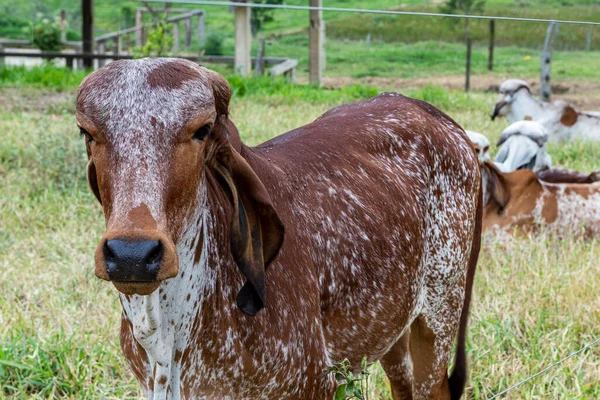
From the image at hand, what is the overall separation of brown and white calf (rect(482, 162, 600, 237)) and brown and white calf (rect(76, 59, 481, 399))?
261 cm

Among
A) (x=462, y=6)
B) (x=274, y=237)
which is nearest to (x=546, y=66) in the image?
(x=462, y=6)

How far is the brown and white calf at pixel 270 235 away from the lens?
211 cm

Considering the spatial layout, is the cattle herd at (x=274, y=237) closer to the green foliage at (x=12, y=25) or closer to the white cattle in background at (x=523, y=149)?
the white cattle in background at (x=523, y=149)

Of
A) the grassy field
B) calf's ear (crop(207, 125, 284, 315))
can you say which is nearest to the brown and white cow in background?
the grassy field

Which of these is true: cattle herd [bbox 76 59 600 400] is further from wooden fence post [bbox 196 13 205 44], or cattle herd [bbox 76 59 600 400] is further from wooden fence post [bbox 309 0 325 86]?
wooden fence post [bbox 196 13 205 44]

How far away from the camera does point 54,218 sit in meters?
6.34

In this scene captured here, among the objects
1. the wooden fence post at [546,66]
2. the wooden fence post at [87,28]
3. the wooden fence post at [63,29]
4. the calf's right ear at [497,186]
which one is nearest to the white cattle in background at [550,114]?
the wooden fence post at [546,66]

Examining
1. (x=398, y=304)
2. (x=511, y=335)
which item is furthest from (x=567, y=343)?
(x=398, y=304)

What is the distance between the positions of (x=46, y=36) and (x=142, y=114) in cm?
1618

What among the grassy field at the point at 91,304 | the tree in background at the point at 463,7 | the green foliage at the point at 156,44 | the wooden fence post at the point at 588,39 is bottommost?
the grassy field at the point at 91,304

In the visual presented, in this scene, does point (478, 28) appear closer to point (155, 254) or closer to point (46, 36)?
point (46, 36)

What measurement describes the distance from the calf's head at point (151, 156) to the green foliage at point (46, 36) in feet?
51.7

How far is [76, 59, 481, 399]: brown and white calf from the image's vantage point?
2111 mm

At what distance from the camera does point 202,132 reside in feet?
7.36
